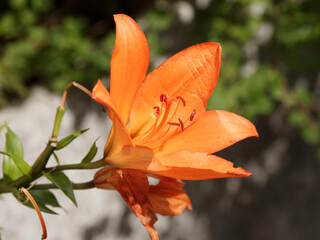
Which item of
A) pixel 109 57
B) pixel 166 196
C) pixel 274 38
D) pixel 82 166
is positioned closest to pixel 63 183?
pixel 82 166

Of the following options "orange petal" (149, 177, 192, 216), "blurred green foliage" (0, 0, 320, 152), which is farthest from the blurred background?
"orange petal" (149, 177, 192, 216)

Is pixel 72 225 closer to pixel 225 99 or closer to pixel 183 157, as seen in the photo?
pixel 225 99

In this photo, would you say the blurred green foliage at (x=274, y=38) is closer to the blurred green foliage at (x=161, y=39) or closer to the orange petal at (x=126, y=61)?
the blurred green foliage at (x=161, y=39)

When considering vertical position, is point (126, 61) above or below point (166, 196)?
above

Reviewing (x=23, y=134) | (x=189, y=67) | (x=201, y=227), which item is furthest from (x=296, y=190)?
(x=189, y=67)

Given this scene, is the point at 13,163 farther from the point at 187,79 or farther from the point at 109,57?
the point at 109,57

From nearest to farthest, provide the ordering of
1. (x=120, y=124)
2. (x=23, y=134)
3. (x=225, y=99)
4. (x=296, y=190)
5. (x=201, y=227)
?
(x=120, y=124)
(x=225, y=99)
(x=23, y=134)
(x=201, y=227)
(x=296, y=190)
